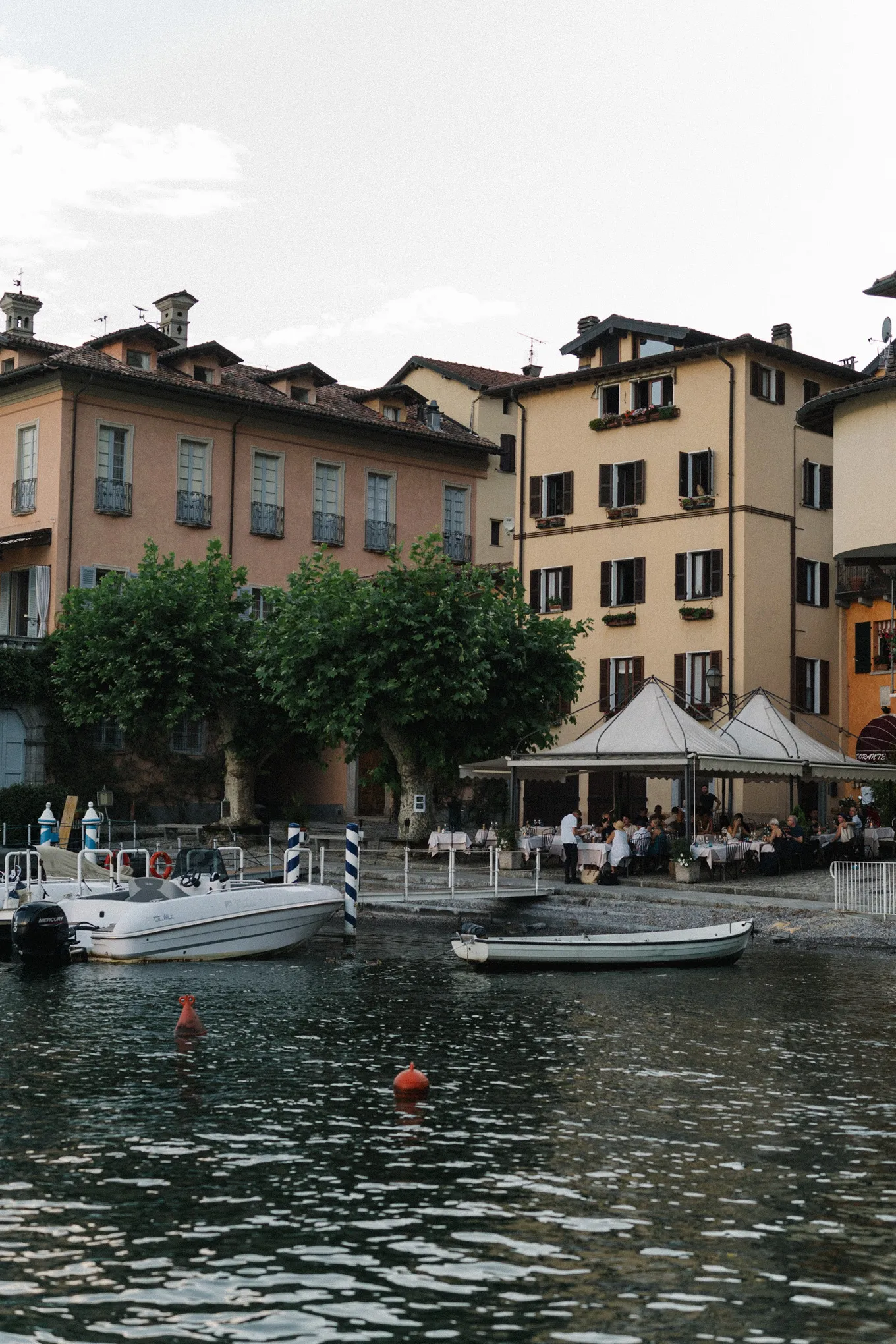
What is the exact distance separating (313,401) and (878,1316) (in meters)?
48.1

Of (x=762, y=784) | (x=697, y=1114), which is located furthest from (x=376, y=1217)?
(x=762, y=784)

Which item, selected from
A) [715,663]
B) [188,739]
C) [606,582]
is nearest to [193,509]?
[188,739]

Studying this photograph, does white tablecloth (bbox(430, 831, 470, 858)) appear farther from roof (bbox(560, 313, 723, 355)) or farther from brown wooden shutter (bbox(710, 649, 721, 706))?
roof (bbox(560, 313, 723, 355))

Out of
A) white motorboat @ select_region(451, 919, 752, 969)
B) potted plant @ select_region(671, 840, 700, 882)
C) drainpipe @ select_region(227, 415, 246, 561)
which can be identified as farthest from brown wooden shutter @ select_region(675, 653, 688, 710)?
white motorboat @ select_region(451, 919, 752, 969)

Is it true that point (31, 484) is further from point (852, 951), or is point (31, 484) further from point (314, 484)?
point (852, 951)

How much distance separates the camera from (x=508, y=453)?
214 ft

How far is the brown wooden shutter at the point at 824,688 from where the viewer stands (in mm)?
50156

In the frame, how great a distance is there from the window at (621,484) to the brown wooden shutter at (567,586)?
2216mm

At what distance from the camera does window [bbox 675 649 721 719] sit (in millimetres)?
47625

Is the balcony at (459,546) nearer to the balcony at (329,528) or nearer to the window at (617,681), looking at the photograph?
the balcony at (329,528)

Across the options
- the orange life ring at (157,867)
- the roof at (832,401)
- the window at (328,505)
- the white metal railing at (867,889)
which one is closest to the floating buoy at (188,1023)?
the orange life ring at (157,867)

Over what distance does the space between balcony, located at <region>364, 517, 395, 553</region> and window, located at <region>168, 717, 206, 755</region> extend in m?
9.22

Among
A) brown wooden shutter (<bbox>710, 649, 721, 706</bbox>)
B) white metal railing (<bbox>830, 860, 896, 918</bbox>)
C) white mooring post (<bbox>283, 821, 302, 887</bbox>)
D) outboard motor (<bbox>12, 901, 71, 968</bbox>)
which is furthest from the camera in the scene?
brown wooden shutter (<bbox>710, 649, 721, 706</bbox>)

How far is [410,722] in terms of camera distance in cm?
4044
